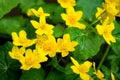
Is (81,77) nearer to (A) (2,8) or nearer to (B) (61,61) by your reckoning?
(B) (61,61)

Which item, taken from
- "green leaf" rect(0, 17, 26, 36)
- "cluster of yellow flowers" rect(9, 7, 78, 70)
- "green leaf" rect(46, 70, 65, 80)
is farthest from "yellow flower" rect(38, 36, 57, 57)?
"green leaf" rect(0, 17, 26, 36)

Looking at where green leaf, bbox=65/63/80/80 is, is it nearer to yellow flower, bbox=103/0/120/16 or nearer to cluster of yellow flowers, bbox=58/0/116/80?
cluster of yellow flowers, bbox=58/0/116/80

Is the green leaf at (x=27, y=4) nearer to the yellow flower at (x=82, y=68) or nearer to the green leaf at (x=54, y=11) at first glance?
the green leaf at (x=54, y=11)

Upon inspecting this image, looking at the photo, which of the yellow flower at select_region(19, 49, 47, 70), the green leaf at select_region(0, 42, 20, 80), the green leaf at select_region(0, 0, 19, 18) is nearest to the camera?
the yellow flower at select_region(19, 49, 47, 70)

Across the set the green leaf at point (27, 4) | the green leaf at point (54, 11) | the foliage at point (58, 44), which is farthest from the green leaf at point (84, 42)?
the green leaf at point (27, 4)

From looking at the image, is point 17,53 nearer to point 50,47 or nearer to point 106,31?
point 50,47
